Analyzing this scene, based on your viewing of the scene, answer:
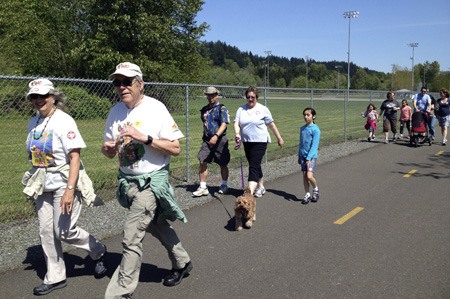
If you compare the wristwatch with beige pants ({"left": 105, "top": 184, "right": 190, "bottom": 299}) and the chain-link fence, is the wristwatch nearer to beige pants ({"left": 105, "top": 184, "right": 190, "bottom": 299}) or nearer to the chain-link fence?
beige pants ({"left": 105, "top": 184, "right": 190, "bottom": 299})

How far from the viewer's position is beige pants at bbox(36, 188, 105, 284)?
3842mm

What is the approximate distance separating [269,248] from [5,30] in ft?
111

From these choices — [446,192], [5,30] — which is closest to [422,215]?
[446,192]

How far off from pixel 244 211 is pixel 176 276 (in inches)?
67.5

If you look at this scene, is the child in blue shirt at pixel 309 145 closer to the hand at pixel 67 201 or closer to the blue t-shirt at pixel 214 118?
the blue t-shirt at pixel 214 118

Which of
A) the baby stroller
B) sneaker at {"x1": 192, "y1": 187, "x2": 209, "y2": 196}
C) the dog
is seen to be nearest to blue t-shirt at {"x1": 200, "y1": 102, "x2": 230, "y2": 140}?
sneaker at {"x1": 192, "y1": 187, "x2": 209, "y2": 196}

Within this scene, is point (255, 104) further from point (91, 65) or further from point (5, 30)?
point (5, 30)

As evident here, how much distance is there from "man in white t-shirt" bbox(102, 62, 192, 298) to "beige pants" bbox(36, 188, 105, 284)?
594mm

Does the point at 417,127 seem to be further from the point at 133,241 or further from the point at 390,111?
the point at 133,241

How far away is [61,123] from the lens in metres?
3.73

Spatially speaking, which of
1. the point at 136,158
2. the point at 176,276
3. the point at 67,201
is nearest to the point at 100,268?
the point at 176,276

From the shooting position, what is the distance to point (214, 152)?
7.36m

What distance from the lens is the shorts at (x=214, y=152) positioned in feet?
24.0

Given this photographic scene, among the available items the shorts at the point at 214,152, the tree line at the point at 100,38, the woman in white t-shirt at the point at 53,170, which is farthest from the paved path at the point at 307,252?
the tree line at the point at 100,38
